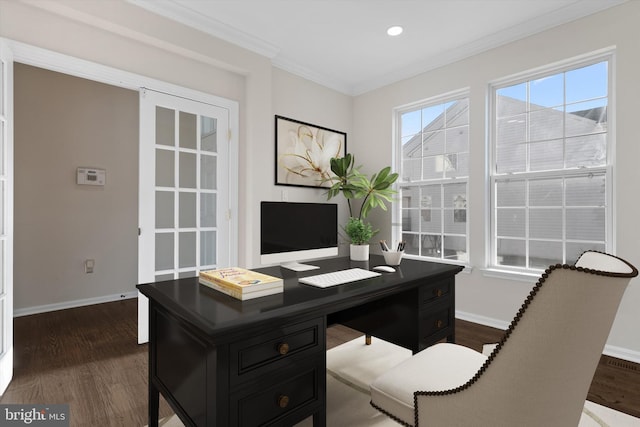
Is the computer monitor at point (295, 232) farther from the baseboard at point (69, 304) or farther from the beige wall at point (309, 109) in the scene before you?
the baseboard at point (69, 304)

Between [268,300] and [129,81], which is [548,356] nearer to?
[268,300]

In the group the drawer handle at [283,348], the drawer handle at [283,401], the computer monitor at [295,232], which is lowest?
the drawer handle at [283,401]

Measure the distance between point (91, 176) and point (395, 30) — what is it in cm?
383

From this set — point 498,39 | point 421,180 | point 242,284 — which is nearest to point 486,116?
point 498,39

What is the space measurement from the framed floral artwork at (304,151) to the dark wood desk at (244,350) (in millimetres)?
2153

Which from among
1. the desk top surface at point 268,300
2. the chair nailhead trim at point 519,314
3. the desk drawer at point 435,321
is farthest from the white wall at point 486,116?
the chair nailhead trim at point 519,314

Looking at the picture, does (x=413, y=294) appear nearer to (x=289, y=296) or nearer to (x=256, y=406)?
(x=289, y=296)

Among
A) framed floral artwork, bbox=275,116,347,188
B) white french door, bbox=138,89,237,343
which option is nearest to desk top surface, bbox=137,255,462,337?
white french door, bbox=138,89,237,343

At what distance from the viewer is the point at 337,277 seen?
1.69m

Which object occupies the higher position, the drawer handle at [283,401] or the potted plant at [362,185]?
the potted plant at [362,185]

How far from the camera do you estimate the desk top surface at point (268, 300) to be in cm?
110

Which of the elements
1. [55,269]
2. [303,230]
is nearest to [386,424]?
[303,230]

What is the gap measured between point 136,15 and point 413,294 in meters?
2.84

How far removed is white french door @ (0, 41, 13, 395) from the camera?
6.78 ft
